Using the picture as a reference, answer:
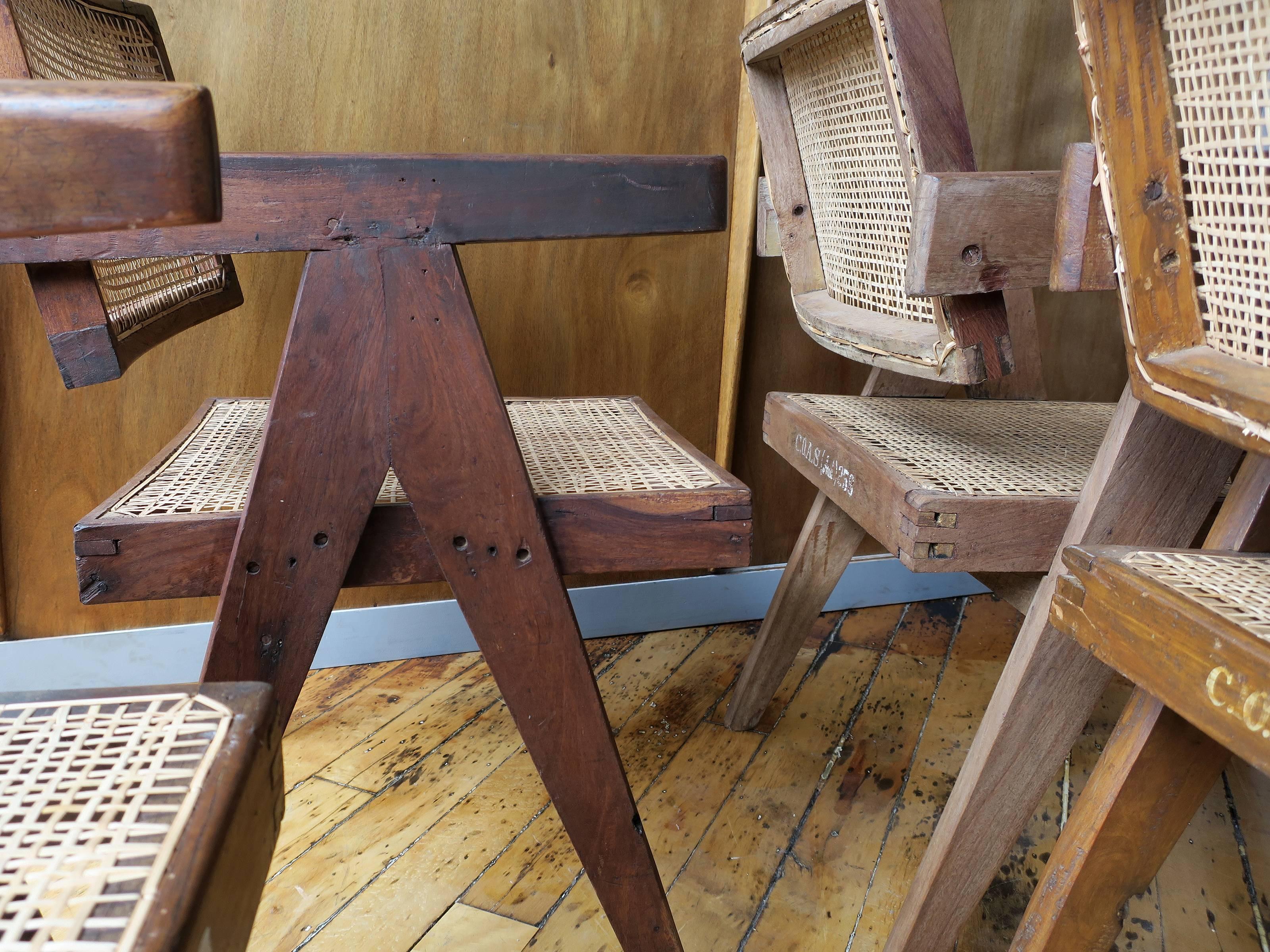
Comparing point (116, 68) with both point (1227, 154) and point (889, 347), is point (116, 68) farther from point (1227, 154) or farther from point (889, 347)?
point (1227, 154)

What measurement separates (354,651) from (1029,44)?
157 centimetres

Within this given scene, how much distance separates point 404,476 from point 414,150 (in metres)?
0.72

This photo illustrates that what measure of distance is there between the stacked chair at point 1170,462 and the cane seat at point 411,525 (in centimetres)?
28

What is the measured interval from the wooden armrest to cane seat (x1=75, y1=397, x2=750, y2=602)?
0.49 meters

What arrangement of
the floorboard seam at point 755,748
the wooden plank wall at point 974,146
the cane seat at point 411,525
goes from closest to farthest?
the cane seat at point 411,525
the floorboard seam at point 755,748
the wooden plank wall at point 974,146

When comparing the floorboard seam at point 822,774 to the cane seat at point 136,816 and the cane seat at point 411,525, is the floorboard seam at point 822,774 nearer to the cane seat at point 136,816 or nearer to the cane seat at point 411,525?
the cane seat at point 411,525

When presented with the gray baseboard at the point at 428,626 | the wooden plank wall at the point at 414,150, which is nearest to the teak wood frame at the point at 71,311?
the wooden plank wall at the point at 414,150

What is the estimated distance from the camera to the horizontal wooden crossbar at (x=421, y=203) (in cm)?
68

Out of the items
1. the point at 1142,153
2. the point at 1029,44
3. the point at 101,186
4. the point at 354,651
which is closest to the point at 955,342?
the point at 1142,153

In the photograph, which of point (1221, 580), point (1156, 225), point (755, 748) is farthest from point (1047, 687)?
point (755, 748)

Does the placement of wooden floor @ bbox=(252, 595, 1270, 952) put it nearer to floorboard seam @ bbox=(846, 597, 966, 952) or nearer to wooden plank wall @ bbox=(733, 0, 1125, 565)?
floorboard seam @ bbox=(846, 597, 966, 952)

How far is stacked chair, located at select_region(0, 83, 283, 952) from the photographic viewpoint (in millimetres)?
294

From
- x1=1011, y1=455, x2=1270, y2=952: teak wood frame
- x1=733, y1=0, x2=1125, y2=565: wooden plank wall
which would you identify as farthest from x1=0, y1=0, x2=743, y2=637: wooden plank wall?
x1=1011, y1=455, x2=1270, y2=952: teak wood frame

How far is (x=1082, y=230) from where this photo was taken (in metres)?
Result: 0.63
